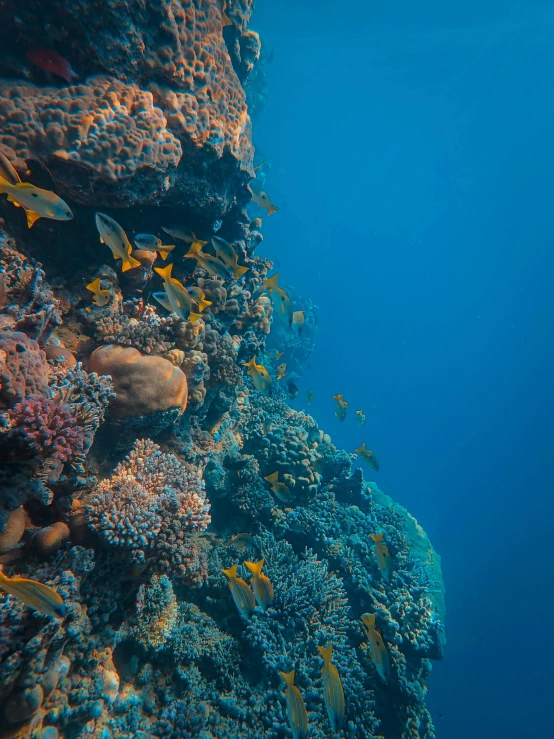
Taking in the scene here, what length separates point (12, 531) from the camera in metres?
2.79

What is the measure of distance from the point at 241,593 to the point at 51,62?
639 centimetres

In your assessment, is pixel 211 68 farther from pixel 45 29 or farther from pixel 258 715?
pixel 258 715

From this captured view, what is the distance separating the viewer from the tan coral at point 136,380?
13.8ft

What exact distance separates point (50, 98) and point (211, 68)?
2.79 m

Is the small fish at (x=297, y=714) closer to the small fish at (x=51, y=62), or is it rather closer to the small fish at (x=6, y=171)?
the small fish at (x=6, y=171)

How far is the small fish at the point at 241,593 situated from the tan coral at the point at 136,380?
6.57 feet

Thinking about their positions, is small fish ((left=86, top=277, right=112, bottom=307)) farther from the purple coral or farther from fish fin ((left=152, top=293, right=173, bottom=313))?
the purple coral

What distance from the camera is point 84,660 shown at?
3273 millimetres

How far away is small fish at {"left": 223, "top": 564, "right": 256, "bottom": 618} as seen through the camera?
3.71 m

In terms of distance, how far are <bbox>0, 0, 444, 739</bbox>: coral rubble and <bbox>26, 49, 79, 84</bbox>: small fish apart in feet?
0.18

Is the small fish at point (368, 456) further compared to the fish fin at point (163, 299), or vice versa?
the small fish at point (368, 456)

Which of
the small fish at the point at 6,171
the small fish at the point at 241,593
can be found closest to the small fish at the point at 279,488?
the small fish at the point at 241,593

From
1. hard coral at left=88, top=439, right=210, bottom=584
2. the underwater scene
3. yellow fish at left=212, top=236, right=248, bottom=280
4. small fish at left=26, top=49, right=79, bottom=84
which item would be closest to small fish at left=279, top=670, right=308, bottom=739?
the underwater scene

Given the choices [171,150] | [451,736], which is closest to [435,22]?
[171,150]
